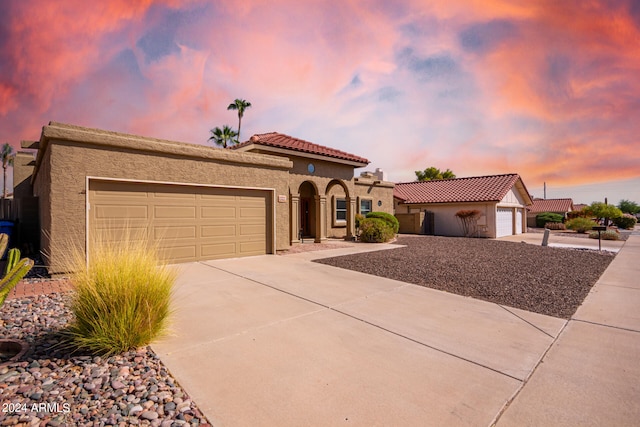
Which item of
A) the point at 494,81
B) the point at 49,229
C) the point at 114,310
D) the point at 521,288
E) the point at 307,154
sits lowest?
the point at 521,288

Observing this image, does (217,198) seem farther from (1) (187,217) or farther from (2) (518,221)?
(2) (518,221)

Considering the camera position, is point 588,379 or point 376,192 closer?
point 588,379

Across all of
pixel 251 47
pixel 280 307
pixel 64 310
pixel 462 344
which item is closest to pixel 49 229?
pixel 64 310

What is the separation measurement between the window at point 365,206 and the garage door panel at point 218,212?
1046 cm

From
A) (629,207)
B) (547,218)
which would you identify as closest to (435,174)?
(547,218)

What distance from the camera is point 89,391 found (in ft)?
8.95

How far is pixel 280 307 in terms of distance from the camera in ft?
17.1

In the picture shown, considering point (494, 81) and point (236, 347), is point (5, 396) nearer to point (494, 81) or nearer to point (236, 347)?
point (236, 347)

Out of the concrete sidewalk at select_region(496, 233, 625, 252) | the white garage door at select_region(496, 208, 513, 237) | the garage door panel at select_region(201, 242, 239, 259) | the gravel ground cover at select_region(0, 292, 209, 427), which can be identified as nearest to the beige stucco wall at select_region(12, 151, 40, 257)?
the garage door panel at select_region(201, 242, 239, 259)

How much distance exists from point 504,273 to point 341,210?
10648mm

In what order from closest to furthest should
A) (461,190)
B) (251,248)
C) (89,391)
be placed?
(89,391) < (251,248) < (461,190)

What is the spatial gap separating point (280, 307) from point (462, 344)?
2846mm

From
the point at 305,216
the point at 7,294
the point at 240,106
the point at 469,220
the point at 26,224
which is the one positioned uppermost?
the point at 240,106

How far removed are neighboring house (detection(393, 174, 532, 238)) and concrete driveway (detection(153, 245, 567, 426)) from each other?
17462 millimetres
